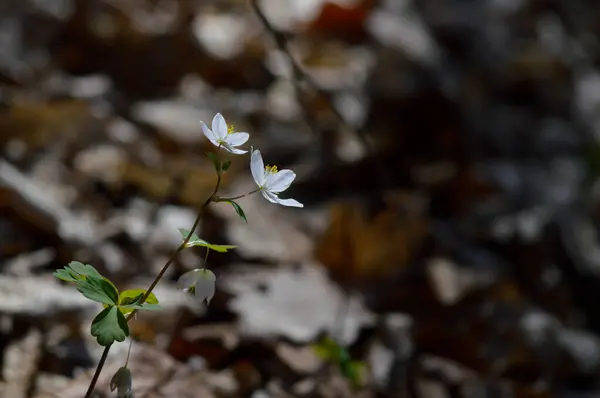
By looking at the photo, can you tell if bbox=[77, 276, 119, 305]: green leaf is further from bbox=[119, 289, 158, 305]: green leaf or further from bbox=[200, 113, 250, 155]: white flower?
bbox=[200, 113, 250, 155]: white flower

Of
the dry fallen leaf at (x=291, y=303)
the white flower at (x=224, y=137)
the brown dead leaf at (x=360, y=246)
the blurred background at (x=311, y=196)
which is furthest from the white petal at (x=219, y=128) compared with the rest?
the brown dead leaf at (x=360, y=246)

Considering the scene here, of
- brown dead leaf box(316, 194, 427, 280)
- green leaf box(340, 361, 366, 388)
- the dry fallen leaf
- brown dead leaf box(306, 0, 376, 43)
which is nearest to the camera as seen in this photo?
green leaf box(340, 361, 366, 388)

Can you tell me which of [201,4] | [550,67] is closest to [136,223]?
[201,4]

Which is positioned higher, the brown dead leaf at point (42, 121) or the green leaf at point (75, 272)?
the green leaf at point (75, 272)

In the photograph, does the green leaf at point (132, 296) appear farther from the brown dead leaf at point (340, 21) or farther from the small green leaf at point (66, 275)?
the brown dead leaf at point (340, 21)

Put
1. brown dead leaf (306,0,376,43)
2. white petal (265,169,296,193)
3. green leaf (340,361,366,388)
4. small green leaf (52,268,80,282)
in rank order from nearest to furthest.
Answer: small green leaf (52,268,80,282), white petal (265,169,296,193), green leaf (340,361,366,388), brown dead leaf (306,0,376,43)

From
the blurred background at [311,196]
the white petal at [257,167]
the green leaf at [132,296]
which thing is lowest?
the blurred background at [311,196]

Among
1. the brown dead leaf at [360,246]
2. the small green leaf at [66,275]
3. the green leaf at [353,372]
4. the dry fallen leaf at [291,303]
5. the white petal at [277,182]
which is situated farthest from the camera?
the brown dead leaf at [360,246]

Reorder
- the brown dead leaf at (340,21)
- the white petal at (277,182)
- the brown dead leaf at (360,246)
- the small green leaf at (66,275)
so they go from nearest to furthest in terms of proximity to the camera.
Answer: the small green leaf at (66,275)
the white petal at (277,182)
the brown dead leaf at (360,246)
the brown dead leaf at (340,21)

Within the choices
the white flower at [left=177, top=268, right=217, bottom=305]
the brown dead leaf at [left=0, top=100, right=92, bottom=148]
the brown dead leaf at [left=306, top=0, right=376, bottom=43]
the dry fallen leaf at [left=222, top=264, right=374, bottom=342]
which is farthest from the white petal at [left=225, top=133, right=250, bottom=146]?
the brown dead leaf at [left=306, top=0, right=376, bottom=43]
